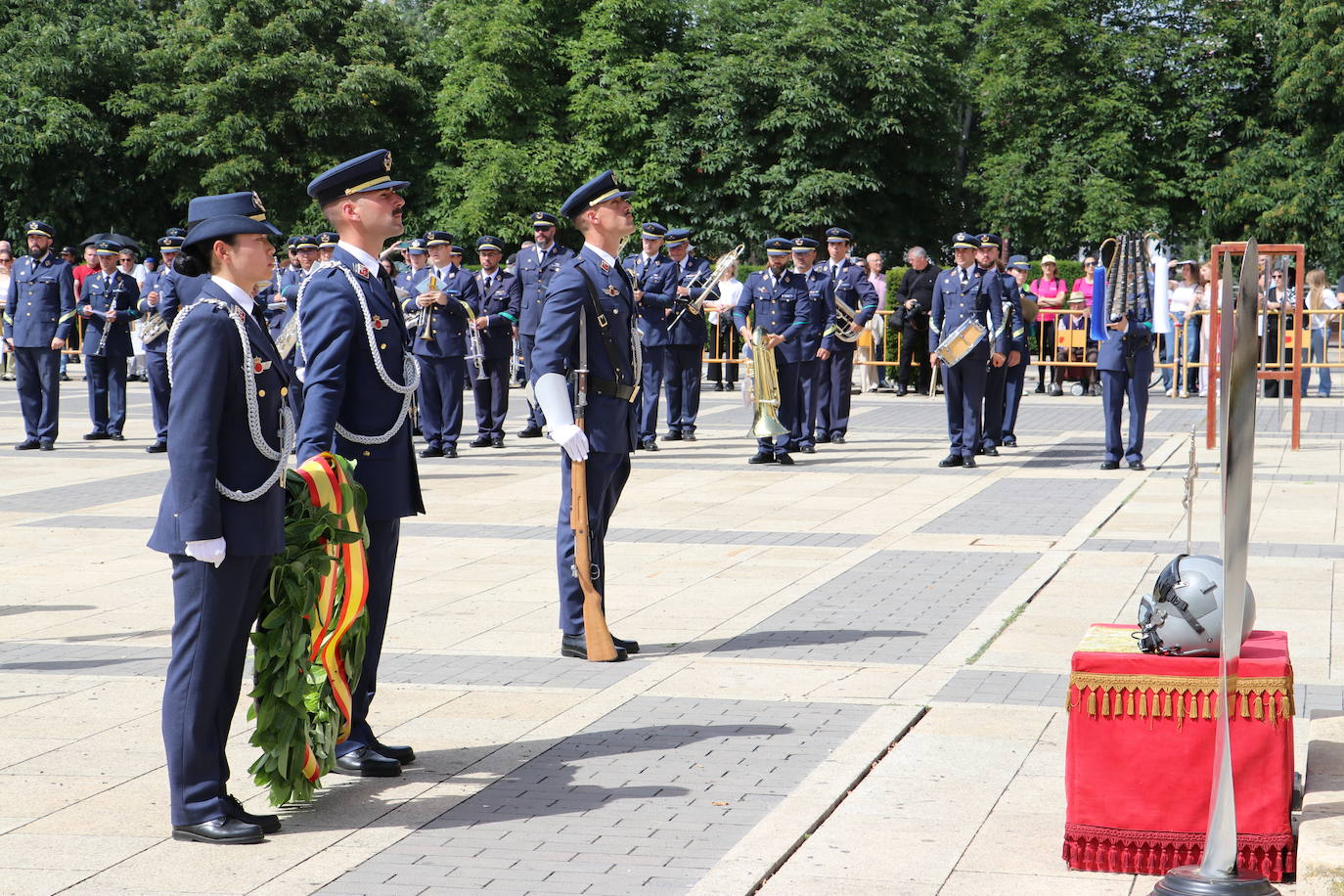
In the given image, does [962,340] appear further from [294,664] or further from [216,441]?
[216,441]

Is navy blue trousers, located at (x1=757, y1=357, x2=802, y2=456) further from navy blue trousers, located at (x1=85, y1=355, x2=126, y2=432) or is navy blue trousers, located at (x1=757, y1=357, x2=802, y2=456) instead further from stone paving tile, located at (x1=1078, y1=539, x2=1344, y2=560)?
navy blue trousers, located at (x1=85, y1=355, x2=126, y2=432)

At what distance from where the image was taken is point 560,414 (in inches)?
283

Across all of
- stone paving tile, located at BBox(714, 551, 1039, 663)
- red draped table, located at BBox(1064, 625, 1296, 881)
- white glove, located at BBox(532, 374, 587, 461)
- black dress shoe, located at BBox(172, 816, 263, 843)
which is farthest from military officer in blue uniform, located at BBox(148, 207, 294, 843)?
stone paving tile, located at BBox(714, 551, 1039, 663)

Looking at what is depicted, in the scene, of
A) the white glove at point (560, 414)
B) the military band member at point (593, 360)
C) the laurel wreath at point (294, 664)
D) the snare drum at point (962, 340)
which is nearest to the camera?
the laurel wreath at point (294, 664)

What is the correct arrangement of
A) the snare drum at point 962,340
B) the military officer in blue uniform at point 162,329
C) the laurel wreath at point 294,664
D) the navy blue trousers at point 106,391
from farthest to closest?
the navy blue trousers at point 106,391
the military officer in blue uniform at point 162,329
the snare drum at point 962,340
the laurel wreath at point 294,664

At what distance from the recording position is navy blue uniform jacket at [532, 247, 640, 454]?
23.9ft

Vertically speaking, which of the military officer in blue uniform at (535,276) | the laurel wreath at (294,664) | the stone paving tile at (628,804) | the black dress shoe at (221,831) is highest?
the military officer in blue uniform at (535,276)

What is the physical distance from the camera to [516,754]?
582 centimetres

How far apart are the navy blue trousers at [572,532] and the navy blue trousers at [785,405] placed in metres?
7.79

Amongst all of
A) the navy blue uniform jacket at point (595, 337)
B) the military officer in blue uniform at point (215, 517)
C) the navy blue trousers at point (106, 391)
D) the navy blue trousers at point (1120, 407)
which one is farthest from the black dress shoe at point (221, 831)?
the navy blue trousers at point (106, 391)

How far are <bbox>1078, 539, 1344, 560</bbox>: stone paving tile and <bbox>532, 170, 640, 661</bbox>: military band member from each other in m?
3.84

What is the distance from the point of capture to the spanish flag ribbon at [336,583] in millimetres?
5227

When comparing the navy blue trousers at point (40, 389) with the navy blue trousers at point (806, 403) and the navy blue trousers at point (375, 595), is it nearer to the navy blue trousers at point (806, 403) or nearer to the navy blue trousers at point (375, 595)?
the navy blue trousers at point (806, 403)

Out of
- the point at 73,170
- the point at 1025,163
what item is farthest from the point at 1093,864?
the point at 73,170
